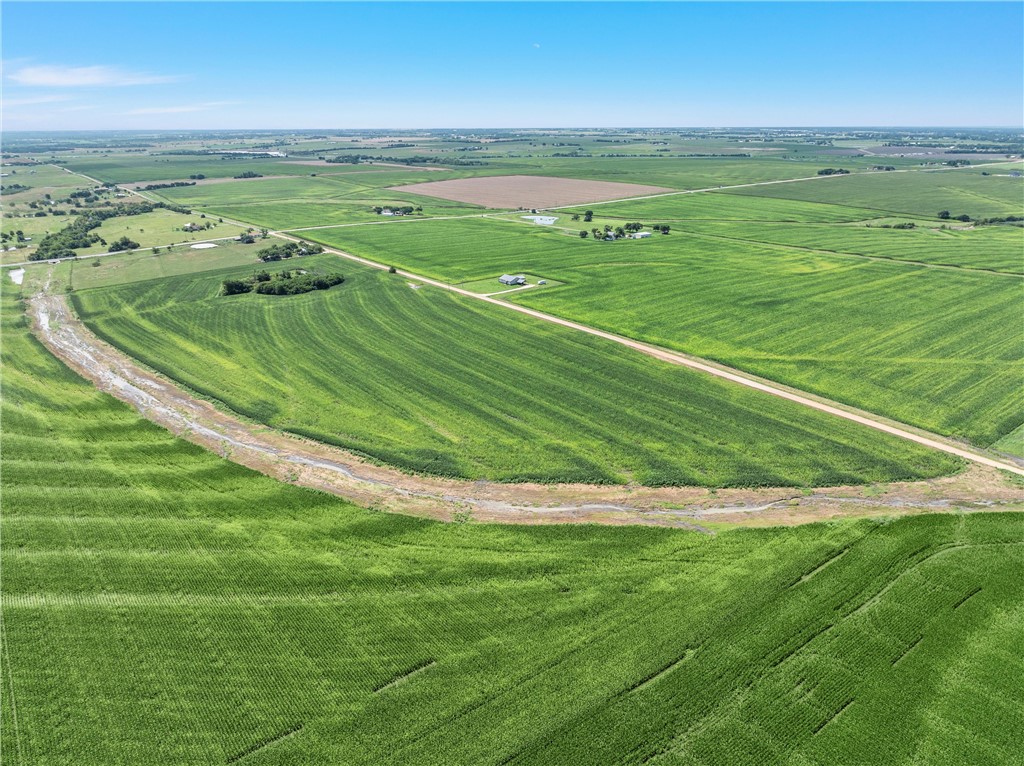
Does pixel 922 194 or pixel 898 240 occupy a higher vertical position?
pixel 922 194

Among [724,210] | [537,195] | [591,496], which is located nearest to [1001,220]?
[724,210]

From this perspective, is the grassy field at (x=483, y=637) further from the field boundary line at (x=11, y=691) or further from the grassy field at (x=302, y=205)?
the grassy field at (x=302, y=205)

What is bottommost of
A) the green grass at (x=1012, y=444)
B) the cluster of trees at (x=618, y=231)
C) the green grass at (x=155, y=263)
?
the green grass at (x=1012, y=444)

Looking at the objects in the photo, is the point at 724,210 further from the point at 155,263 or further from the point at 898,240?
the point at 155,263

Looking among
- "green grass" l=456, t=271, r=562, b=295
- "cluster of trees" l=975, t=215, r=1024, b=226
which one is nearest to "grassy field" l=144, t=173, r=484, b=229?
"green grass" l=456, t=271, r=562, b=295

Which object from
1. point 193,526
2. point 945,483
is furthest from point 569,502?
point 945,483

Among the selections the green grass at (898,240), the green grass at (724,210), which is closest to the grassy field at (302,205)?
the green grass at (724,210)
